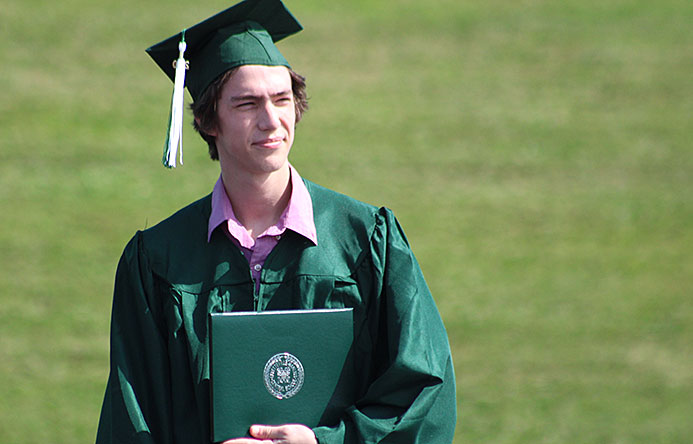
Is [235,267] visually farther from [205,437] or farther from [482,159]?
[482,159]

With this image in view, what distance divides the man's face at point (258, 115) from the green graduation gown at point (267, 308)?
0.25m

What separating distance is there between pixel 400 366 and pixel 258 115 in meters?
0.82

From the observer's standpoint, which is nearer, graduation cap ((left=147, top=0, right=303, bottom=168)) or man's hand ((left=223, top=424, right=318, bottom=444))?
man's hand ((left=223, top=424, right=318, bottom=444))

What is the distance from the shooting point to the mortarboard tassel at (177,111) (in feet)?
10.6

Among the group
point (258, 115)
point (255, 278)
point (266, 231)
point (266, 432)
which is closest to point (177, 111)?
point (258, 115)

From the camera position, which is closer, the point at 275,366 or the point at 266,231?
the point at 275,366

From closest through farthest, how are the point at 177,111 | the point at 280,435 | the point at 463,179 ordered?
the point at 280,435, the point at 177,111, the point at 463,179

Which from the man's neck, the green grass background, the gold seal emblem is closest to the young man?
the man's neck

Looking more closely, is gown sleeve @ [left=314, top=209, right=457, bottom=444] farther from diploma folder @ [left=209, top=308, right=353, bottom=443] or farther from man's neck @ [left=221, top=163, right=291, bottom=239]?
man's neck @ [left=221, top=163, right=291, bottom=239]

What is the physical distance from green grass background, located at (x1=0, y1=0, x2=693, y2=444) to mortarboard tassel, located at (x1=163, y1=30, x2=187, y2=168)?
4.62m

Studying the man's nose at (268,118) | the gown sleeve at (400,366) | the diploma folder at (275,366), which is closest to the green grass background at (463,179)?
the gown sleeve at (400,366)

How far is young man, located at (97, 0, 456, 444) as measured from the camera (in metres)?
3.10

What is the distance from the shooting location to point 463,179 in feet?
37.1

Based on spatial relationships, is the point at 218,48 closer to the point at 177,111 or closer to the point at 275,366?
the point at 177,111
